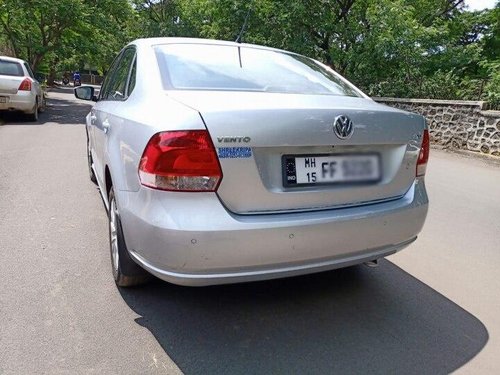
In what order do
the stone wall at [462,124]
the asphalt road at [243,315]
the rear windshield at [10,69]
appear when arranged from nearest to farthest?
the asphalt road at [243,315], the stone wall at [462,124], the rear windshield at [10,69]

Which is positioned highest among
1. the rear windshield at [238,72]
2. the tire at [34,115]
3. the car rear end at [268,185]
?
the rear windshield at [238,72]

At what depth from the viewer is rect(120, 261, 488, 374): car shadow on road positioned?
85.3 inches

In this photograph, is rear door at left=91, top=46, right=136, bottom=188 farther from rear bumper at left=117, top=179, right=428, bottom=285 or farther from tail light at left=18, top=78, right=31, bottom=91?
tail light at left=18, top=78, right=31, bottom=91

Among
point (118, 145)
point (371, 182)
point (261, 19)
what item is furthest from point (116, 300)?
point (261, 19)

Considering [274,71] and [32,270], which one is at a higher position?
[274,71]

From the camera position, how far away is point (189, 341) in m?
2.28

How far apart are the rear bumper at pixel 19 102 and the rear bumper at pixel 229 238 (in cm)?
972

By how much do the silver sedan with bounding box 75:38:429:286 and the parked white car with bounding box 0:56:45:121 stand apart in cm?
913

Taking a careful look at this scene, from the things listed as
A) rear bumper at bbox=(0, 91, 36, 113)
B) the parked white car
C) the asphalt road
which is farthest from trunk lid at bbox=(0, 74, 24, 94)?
the asphalt road

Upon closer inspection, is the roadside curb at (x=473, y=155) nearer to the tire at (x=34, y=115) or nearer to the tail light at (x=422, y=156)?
the tail light at (x=422, y=156)

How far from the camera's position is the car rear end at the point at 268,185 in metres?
2.02

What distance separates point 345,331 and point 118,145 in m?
1.80

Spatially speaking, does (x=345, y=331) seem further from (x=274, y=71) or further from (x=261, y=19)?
(x=261, y=19)

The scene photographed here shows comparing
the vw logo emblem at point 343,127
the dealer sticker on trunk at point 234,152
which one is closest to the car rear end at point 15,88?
the dealer sticker on trunk at point 234,152
